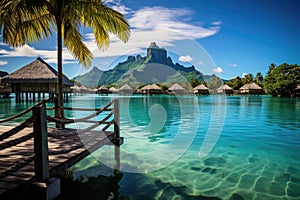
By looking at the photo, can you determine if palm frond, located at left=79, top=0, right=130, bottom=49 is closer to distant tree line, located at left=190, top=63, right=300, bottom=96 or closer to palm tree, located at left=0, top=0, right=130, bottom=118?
palm tree, located at left=0, top=0, right=130, bottom=118

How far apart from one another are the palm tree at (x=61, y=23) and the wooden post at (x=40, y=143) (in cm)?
342

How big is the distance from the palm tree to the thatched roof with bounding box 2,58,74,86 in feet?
55.1

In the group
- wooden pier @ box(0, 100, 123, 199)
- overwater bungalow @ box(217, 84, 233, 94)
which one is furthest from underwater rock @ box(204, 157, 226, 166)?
overwater bungalow @ box(217, 84, 233, 94)

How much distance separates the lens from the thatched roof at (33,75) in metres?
22.6

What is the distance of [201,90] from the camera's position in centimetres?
4691

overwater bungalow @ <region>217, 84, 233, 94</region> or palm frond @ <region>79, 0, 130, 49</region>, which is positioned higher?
palm frond @ <region>79, 0, 130, 49</region>

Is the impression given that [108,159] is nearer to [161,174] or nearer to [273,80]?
[161,174]

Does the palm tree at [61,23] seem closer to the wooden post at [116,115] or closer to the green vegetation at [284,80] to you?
the wooden post at [116,115]

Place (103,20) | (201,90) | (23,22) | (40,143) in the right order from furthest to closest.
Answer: (201,90) < (23,22) < (103,20) < (40,143)

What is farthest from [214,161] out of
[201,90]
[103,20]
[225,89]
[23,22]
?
Answer: [225,89]

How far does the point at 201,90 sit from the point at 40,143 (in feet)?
152

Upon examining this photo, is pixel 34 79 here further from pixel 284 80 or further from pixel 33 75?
pixel 284 80

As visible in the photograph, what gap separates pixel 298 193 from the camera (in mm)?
3871

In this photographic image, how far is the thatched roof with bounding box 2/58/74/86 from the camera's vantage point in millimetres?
22641
